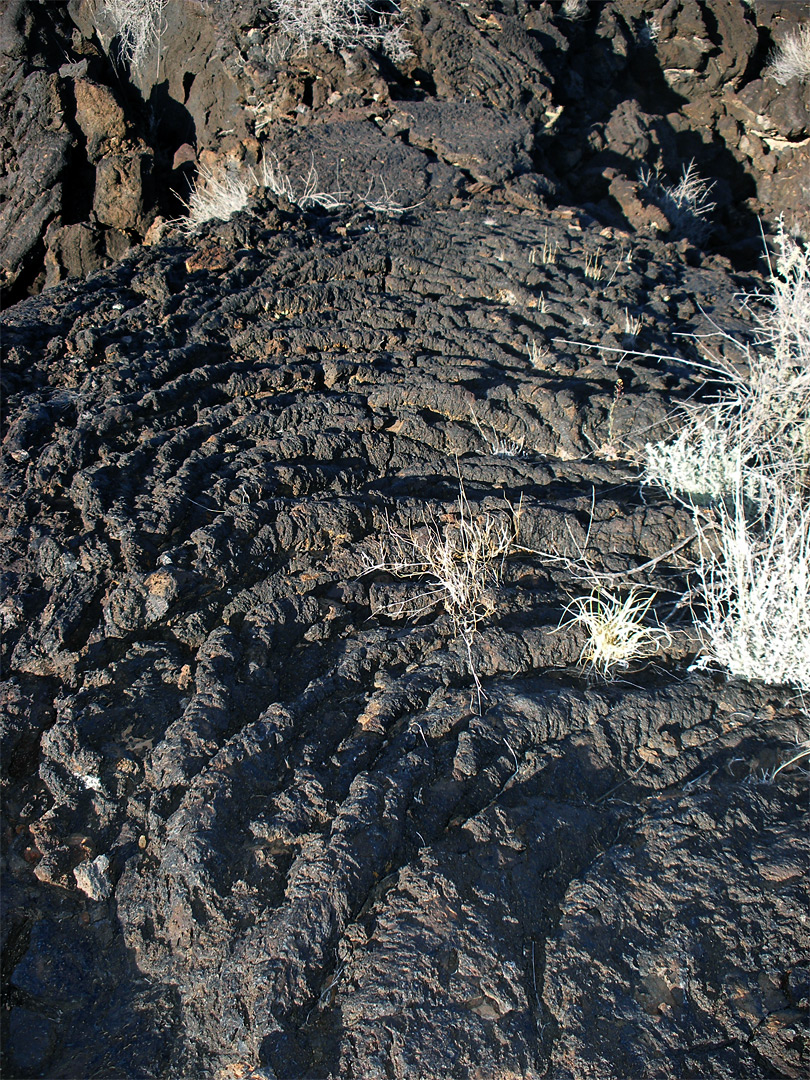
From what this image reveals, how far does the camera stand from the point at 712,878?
5.35 ft

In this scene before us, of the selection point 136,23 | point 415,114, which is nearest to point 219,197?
point 415,114

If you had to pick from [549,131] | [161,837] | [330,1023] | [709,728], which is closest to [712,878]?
[709,728]

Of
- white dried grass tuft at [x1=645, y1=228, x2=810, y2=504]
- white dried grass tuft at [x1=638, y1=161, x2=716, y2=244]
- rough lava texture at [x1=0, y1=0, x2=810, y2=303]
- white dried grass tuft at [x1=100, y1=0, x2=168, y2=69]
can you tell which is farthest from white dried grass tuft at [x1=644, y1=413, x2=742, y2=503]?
A: white dried grass tuft at [x1=100, y1=0, x2=168, y2=69]

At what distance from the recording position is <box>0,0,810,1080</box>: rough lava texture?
4.66ft

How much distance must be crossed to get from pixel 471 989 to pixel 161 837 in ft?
2.47

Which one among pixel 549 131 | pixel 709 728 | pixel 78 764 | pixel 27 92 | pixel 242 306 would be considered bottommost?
pixel 78 764

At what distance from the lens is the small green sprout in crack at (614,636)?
2.11 meters

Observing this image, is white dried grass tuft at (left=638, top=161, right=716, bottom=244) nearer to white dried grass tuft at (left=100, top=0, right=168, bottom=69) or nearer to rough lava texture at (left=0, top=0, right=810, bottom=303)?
rough lava texture at (left=0, top=0, right=810, bottom=303)

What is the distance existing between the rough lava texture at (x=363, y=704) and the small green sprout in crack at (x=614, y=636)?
55 mm

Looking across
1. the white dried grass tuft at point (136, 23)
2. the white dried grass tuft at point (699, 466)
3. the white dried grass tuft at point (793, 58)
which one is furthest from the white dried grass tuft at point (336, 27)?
the white dried grass tuft at point (699, 466)

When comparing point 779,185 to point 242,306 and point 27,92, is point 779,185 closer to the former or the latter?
point 242,306

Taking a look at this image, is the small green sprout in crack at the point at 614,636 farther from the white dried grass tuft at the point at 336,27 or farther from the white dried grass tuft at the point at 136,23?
the white dried grass tuft at the point at 136,23

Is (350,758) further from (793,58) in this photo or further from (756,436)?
(793,58)

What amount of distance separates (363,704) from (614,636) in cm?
75
